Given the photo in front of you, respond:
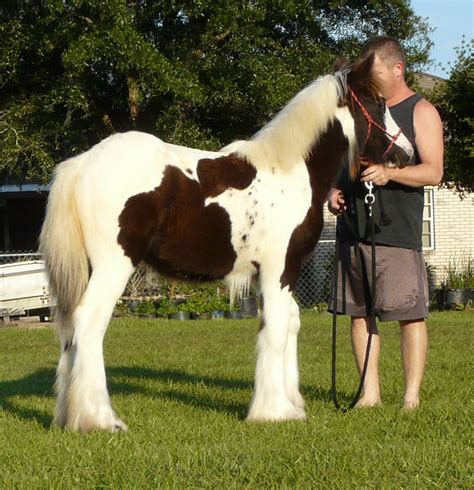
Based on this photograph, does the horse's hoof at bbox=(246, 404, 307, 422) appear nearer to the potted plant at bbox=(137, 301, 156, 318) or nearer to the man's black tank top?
the man's black tank top

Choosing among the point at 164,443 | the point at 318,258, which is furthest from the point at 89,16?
the point at 164,443

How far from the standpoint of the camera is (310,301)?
18.4 m

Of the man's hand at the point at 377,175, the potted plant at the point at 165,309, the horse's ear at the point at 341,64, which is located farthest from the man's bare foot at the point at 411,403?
the potted plant at the point at 165,309

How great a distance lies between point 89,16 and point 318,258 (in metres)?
7.37

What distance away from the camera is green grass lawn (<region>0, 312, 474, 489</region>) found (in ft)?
13.7

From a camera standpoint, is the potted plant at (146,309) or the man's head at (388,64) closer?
the man's head at (388,64)

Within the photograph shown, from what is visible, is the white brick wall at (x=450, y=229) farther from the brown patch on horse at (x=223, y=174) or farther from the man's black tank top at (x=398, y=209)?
the brown patch on horse at (x=223, y=174)

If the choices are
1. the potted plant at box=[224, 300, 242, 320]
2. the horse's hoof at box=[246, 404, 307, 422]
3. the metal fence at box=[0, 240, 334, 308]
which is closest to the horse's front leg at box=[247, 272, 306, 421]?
the horse's hoof at box=[246, 404, 307, 422]

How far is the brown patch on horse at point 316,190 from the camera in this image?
5691mm

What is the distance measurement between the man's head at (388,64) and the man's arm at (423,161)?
0.75ft

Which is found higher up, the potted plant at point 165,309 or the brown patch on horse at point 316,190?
the brown patch on horse at point 316,190

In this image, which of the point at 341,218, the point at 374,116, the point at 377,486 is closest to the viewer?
the point at 377,486

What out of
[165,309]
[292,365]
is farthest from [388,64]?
[165,309]

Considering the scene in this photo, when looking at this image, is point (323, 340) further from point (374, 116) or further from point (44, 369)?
point (374, 116)
